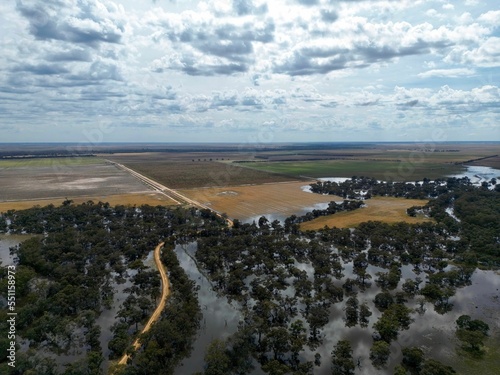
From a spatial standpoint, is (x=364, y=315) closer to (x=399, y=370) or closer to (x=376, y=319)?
(x=376, y=319)

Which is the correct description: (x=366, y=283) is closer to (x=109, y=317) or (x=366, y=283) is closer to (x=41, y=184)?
(x=109, y=317)

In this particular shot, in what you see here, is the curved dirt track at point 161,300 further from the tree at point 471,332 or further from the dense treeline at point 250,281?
the tree at point 471,332

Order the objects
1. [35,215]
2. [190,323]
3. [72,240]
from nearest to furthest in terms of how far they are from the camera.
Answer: [190,323], [72,240], [35,215]

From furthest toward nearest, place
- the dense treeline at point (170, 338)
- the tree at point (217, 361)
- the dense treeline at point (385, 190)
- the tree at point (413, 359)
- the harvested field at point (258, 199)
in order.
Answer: the dense treeline at point (385, 190)
the harvested field at point (258, 199)
the tree at point (413, 359)
the dense treeline at point (170, 338)
the tree at point (217, 361)

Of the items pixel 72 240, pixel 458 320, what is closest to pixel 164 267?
pixel 72 240

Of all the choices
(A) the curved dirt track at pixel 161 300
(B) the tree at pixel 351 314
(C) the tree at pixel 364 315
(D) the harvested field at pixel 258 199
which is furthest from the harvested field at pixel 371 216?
(C) the tree at pixel 364 315

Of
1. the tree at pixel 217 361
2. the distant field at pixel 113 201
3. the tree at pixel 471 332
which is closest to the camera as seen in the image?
the tree at pixel 217 361

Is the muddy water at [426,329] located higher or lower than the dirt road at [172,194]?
lower
